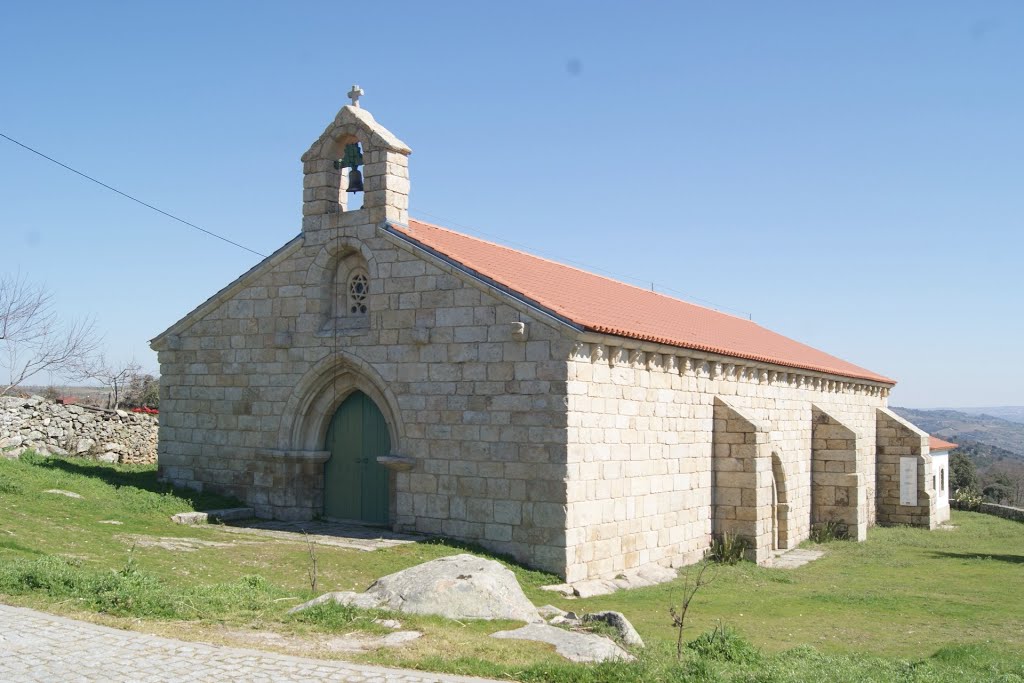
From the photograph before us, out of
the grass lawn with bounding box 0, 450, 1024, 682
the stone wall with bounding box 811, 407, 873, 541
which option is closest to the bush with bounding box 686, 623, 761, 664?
the grass lawn with bounding box 0, 450, 1024, 682

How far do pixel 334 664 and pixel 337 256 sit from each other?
1071cm

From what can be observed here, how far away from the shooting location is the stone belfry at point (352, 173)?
53.8ft

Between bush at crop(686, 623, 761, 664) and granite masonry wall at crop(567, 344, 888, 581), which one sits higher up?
granite masonry wall at crop(567, 344, 888, 581)

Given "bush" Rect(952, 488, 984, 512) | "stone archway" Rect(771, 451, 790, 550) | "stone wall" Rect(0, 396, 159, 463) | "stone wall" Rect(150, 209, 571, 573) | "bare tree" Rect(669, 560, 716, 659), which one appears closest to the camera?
"bare tree" Rect(669, 560, 716, 659)

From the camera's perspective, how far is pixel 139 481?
18.6 meters

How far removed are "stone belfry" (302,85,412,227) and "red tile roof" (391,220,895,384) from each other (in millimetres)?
612

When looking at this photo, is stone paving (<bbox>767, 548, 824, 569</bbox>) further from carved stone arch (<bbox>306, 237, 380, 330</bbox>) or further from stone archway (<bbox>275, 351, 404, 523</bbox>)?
carved stone arch (<bbox>306, 237, 380, 330</bbox>)

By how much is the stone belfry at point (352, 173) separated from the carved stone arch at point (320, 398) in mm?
2551

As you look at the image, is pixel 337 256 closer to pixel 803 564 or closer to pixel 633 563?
pixel 633 563

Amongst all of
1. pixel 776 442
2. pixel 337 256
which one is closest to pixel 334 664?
pixel 337 256

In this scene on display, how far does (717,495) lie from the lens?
18.6m

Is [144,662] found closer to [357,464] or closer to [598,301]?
[357,464]

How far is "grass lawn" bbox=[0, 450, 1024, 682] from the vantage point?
8.02 meters

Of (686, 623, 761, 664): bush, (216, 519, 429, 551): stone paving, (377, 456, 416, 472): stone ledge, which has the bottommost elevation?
(686, 623, 761, 664): bush
